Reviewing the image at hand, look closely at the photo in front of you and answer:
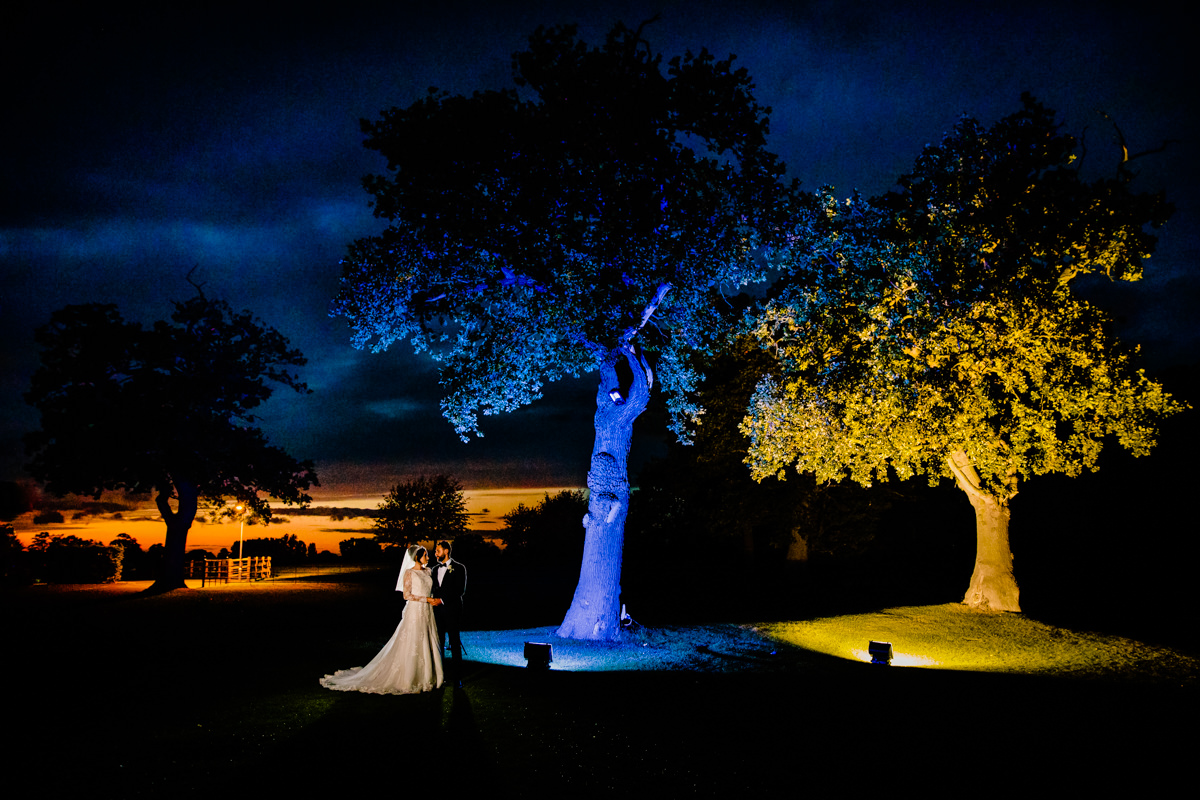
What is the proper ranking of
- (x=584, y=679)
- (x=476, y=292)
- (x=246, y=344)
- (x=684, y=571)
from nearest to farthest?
1. (x=584, y=679)
2. (x=476, y=292)
3. (x=246, y=344)
4. (x=684, y=571)

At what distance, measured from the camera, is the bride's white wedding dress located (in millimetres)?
10977

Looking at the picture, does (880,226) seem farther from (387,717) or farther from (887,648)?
(387,717)

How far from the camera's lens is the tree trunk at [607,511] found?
17297 mm

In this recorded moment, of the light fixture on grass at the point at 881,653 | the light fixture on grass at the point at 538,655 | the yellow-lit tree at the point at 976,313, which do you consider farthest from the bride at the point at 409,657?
the yellow-lit tree at the point at 976,313

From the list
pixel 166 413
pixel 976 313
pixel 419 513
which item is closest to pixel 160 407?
pixel 166 413

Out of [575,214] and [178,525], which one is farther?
[178,525]

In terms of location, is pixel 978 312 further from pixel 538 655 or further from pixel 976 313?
pixel 538 655

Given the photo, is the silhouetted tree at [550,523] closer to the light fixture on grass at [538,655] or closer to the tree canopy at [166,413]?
the tree canopy at [166,413]

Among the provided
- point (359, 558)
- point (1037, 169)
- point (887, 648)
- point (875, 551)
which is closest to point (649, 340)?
point (887, 648)

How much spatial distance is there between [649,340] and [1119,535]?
35.2 metres

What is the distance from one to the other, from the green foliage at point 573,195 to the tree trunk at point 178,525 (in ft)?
69.8

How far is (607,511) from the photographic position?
57.0ft

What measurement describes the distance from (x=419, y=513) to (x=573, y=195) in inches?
2566

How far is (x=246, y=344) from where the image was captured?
110 ft
